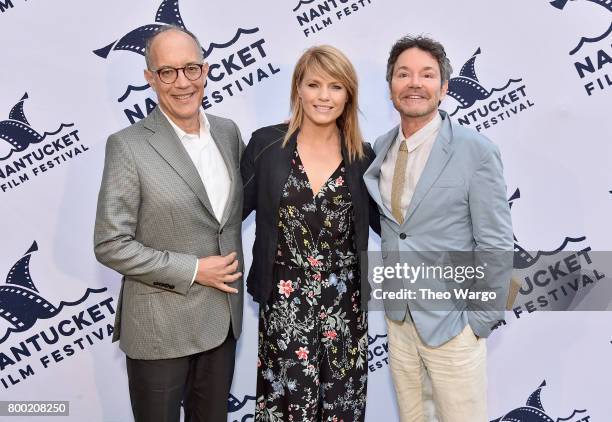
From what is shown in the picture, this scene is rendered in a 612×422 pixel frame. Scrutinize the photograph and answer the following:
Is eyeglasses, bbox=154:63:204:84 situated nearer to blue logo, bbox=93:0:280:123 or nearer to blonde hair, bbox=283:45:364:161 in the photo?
blonde hair, bbox=283:45:364:161

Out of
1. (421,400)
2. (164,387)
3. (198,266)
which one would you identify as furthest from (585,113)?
(164,387)

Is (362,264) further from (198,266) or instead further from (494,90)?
(494,90)

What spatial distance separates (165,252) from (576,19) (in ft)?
7.51

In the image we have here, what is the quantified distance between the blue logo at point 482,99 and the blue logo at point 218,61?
3.09 ft

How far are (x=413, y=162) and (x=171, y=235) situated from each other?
35.7 inches

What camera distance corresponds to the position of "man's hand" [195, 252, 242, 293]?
1.88 m

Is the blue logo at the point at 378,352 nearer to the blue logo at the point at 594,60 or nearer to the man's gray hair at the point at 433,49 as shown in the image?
the man's gray hair at the point at 433,49

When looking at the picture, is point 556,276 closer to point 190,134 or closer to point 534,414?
point 534,414

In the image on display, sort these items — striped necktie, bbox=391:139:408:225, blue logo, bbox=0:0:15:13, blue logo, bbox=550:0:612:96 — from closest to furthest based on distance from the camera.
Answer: striped necktie, bbox=391:139:408:225
blue logo, bbox=0:0:15:13
blue logo, bbox=550:0:612:96

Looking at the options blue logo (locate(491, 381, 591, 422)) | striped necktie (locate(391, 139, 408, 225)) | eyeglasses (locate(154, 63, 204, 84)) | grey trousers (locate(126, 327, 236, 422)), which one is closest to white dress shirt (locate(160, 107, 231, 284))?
eyeglasses (locate(154, 63, 204, 84))

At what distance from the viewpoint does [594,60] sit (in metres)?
2.74

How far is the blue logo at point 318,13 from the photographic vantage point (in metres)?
2.67

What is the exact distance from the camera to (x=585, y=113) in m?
2.76

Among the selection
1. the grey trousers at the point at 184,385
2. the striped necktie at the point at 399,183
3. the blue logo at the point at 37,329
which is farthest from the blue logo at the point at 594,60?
the blue logo at the point at 37,329
